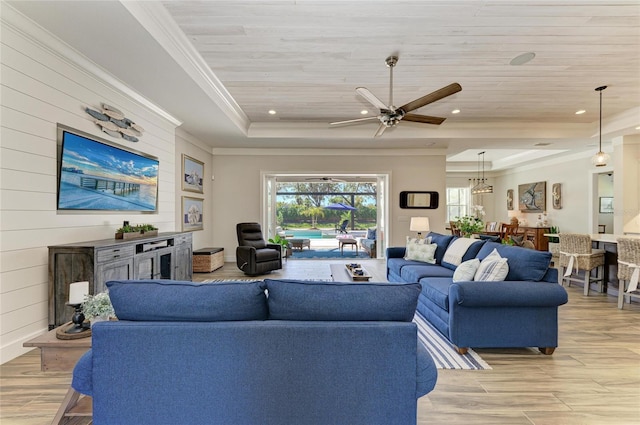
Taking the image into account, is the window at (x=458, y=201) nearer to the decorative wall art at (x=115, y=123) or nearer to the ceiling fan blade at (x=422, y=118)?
the ceiling fan blade at (x=422, y=118)

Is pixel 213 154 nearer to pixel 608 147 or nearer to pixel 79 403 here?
pixel 79 403

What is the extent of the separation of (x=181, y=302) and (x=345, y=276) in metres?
2.74

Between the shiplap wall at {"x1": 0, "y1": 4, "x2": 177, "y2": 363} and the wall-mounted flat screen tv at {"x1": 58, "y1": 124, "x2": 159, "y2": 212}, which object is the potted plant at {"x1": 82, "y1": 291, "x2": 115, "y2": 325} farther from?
the wall-mounted flat screen tv at {"x1": 58, "y1": 124, "x2": 159, "y2": 212}

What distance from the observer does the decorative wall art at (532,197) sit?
845cm

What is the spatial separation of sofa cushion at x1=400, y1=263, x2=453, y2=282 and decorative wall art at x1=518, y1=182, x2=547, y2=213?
6.72 meters

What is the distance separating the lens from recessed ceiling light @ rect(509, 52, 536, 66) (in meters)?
3.21

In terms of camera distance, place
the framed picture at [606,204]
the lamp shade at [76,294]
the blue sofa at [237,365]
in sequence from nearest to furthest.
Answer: the blue sofa at [237,365] < the lamp shade at [76,294] < the framed picture at [606,204]

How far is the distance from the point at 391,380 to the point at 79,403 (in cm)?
190

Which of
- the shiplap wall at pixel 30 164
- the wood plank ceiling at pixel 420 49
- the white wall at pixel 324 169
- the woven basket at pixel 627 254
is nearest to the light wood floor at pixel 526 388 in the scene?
the shiplap wall at pixel 30 164

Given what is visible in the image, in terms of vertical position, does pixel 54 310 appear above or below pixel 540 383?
above

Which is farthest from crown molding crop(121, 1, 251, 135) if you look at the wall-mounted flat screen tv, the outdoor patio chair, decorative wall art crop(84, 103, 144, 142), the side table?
the outdoor patio chair

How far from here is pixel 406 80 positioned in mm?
3836

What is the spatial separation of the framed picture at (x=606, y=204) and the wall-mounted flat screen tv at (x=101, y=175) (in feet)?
32.0

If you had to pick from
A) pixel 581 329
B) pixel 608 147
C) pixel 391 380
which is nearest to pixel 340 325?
pixel 391 380
